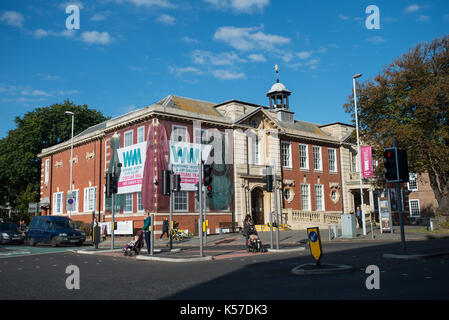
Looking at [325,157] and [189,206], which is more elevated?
[325,157]

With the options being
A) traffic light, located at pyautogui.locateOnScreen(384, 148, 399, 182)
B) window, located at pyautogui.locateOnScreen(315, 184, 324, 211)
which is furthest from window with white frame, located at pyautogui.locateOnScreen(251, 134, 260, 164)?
traffic light, located at pyautogui.locateOnScreen(384, 148, 399, 182)

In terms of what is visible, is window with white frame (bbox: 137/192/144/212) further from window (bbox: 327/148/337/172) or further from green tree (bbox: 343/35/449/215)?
window (bbox: 327/148/337/172)

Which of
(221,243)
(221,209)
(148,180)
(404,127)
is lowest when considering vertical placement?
(221,243)

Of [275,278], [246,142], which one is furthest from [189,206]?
[275,278]

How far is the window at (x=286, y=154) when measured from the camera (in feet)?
122

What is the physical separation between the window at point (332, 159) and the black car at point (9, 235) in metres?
28.2

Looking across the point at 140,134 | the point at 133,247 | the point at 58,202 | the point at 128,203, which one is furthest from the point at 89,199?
the point at 133,247

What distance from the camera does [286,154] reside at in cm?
3766

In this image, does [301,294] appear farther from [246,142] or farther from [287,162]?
[287,162]

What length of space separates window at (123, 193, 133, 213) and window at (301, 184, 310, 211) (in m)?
15.8

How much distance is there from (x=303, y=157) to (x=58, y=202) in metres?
24.9

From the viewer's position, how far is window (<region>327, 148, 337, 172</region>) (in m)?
41.8

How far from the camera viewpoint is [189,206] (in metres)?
30.2
